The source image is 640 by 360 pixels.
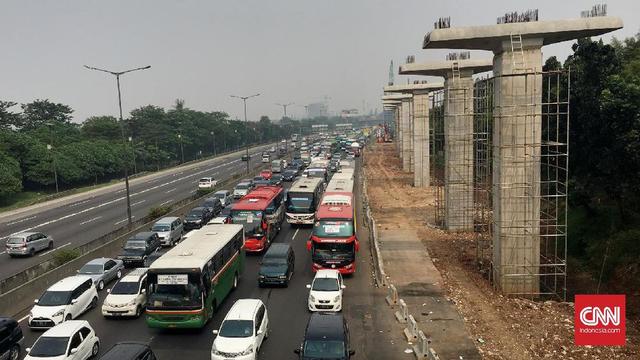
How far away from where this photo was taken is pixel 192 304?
19.3 m

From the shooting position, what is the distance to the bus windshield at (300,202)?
39375 mm

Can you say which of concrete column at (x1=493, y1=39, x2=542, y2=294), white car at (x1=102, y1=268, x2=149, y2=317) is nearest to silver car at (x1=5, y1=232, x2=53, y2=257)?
white car at (x1=102, y1=268, x2=149, y2=317)

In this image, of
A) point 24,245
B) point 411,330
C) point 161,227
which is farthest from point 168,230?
point 411,330

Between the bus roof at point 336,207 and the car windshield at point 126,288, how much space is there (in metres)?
10.0

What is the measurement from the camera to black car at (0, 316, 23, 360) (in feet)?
58.4

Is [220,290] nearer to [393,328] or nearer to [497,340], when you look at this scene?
[393,328]

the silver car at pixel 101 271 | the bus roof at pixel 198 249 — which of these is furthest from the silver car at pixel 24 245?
the bus roof at pixel 198 249

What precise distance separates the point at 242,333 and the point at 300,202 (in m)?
22.3

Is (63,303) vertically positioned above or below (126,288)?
below

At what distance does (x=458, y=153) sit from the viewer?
39.1 metres

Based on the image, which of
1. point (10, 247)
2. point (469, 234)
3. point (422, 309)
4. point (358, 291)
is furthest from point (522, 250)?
point (10, 247)

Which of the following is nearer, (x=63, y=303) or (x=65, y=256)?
(x=63, y=303)

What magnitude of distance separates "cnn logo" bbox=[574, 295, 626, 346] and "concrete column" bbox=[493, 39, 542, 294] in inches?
224

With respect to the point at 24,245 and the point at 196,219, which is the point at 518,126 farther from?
the point at 24,245
